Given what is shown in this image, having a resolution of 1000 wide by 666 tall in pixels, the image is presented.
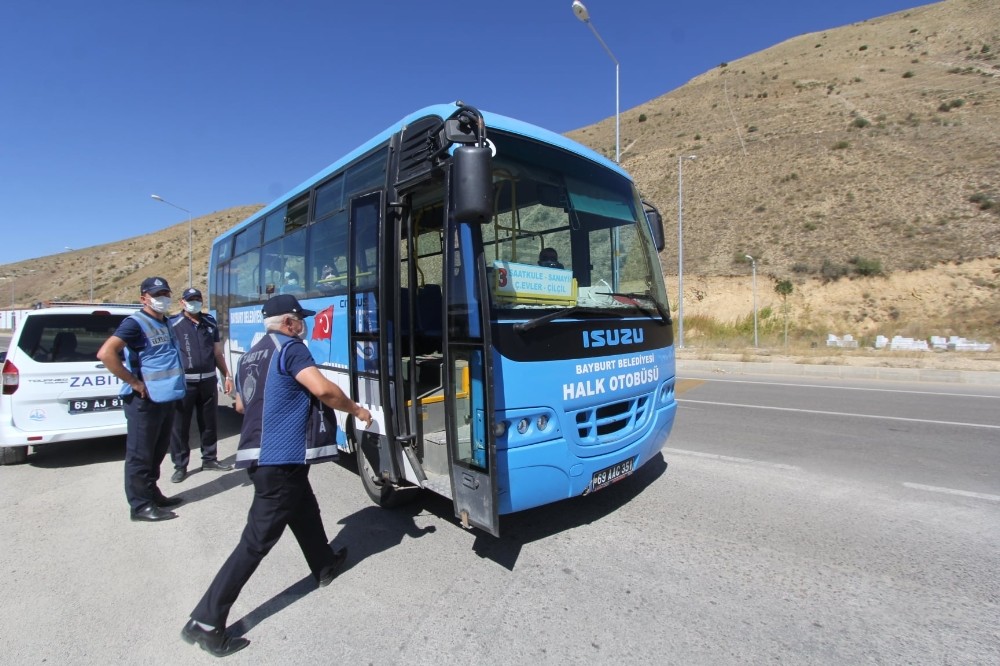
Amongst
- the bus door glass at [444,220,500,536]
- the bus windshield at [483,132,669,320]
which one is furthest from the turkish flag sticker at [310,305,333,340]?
the bus windshield at [483,132,669,320]

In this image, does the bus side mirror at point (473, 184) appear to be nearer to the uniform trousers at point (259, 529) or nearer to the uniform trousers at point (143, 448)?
the uniform trousers at point (259, 529)

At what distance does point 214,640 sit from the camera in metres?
2.74

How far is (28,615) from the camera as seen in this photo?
10.3ft

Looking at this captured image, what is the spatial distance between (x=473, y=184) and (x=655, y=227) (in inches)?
111


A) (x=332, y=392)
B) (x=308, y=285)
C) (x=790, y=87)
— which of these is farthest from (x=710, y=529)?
(x=790, y=87)

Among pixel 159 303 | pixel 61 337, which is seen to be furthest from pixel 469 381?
pixel 61 337

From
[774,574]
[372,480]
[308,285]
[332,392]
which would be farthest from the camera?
[308,285]

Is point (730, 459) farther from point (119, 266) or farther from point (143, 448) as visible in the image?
point (119, 266)

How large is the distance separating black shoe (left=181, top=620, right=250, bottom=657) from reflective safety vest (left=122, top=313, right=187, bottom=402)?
2474mm

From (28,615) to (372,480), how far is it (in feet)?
7.45

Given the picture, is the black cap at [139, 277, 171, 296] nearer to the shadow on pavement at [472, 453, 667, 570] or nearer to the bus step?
the bus step

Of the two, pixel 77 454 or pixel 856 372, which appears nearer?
pixel 77 454

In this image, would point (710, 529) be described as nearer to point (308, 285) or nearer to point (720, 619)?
point (720, 619)

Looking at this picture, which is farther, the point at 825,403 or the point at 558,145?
the point at 825,403
